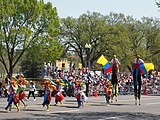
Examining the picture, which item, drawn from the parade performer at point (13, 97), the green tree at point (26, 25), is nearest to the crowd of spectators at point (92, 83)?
the parade performer at point (13, 97)

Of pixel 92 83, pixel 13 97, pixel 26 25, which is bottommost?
pixel 13 97

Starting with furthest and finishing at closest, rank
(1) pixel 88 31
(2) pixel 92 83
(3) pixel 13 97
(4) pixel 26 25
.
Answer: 1. (1) pixel 88 31
2. (4) pixel 26 25
3. (2) pixel 92 83
4. (3) pixel 13 97

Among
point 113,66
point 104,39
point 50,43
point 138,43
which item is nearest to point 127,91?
point 113,66

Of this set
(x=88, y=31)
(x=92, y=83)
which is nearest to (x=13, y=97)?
(x=92, y=83)

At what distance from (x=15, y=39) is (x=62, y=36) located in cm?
1815

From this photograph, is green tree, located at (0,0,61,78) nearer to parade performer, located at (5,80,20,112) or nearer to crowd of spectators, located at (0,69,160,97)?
crowd of spectators, located at (0,69,160,97)

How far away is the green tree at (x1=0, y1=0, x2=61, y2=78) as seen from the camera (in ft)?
166

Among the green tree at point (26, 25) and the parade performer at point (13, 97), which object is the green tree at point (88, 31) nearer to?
the green tree at point (26, 25)

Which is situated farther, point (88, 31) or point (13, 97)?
point (88, 31)

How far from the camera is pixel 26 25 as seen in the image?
52.5 metres

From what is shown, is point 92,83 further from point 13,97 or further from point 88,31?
point 88,31

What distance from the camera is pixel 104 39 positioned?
67812mm

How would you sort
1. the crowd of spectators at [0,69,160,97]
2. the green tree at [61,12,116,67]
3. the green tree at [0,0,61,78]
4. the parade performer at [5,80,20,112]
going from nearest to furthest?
the parade performer at [5,80,20,112]
the crowd of spectators at [0,69,160,97]
the green tree at [0,0,61,78]
the green tree at [61,12,116,67]

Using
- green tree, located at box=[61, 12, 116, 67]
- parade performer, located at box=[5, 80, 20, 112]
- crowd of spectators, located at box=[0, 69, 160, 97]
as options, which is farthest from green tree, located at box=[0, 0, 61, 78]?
parade performer, located at box=[5, 80, 20, 112]
